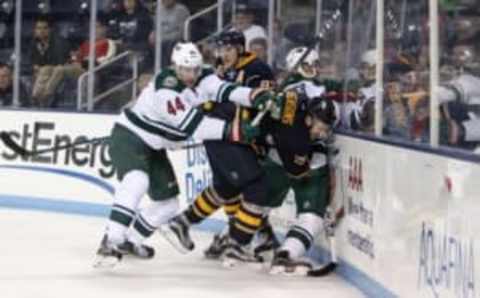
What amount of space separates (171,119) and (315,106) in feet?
2.27

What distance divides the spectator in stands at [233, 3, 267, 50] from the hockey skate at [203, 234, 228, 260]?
2027mm

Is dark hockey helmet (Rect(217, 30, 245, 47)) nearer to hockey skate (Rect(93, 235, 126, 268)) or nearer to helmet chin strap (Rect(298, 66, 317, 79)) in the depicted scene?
helmet chin strap (Rect(298, 66, 317, 79))

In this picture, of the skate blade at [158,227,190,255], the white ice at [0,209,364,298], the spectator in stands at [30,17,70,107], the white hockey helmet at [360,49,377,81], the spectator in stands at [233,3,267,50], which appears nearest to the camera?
the white ice at [0,209,364,298]

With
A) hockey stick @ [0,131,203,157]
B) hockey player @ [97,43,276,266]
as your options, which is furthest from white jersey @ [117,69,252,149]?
hockey stick @ [0,131,203,157]

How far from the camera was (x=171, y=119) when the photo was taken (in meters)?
5.68

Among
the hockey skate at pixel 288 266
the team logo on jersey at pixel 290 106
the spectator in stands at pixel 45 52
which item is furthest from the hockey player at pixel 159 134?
the spectator in stands at pixel 45 52

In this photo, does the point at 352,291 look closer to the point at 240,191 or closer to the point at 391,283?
the point at 391,283

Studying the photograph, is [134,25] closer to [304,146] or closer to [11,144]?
[11,144]

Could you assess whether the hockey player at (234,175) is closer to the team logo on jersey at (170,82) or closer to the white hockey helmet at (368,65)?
the team logo on jersey at (170,82)

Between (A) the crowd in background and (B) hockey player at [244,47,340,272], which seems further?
(B) hockey player at [244,47,340,272]

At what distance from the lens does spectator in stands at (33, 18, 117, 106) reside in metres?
9.05

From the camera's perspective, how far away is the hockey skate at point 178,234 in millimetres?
5965

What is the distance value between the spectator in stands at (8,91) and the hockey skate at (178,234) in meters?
3.28

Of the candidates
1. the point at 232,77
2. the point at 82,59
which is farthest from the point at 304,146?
the point at 82,59
